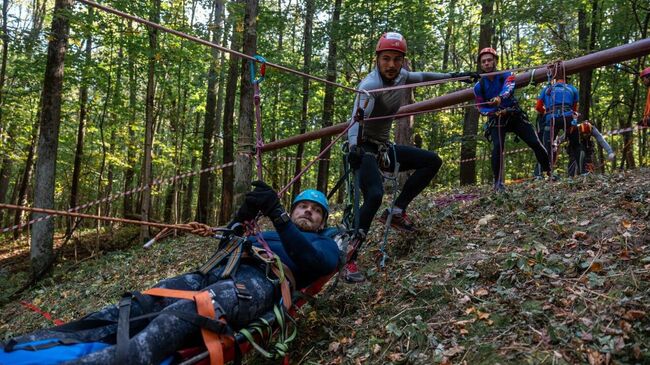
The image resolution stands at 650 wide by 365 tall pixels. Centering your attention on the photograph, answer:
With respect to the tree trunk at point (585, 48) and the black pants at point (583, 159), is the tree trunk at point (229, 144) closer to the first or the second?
the black pants at point (583, 159)

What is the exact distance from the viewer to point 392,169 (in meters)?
5.24

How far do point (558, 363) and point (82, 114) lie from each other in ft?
53.7

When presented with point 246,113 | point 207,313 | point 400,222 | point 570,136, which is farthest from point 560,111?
point 207,313

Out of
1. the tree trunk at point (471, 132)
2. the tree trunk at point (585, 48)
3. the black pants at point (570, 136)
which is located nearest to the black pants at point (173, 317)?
the black pants at point (570, 136)

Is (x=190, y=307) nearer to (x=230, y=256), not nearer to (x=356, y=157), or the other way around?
(x=230, y=256)

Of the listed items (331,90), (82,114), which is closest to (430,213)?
(331,90)

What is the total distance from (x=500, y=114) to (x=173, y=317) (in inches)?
217

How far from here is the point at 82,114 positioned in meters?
15.3

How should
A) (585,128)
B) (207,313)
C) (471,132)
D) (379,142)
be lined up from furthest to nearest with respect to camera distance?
1. (471,132)
2. (585,128)
3. (379,142)
4. (207,313)

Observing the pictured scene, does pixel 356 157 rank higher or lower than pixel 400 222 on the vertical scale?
higher

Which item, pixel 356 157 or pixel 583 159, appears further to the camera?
pixel 583 159

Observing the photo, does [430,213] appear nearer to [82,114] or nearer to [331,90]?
[331,90]

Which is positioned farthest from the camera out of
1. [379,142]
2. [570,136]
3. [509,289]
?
[570,136]

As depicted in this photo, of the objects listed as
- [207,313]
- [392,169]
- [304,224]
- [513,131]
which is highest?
[513,131]
